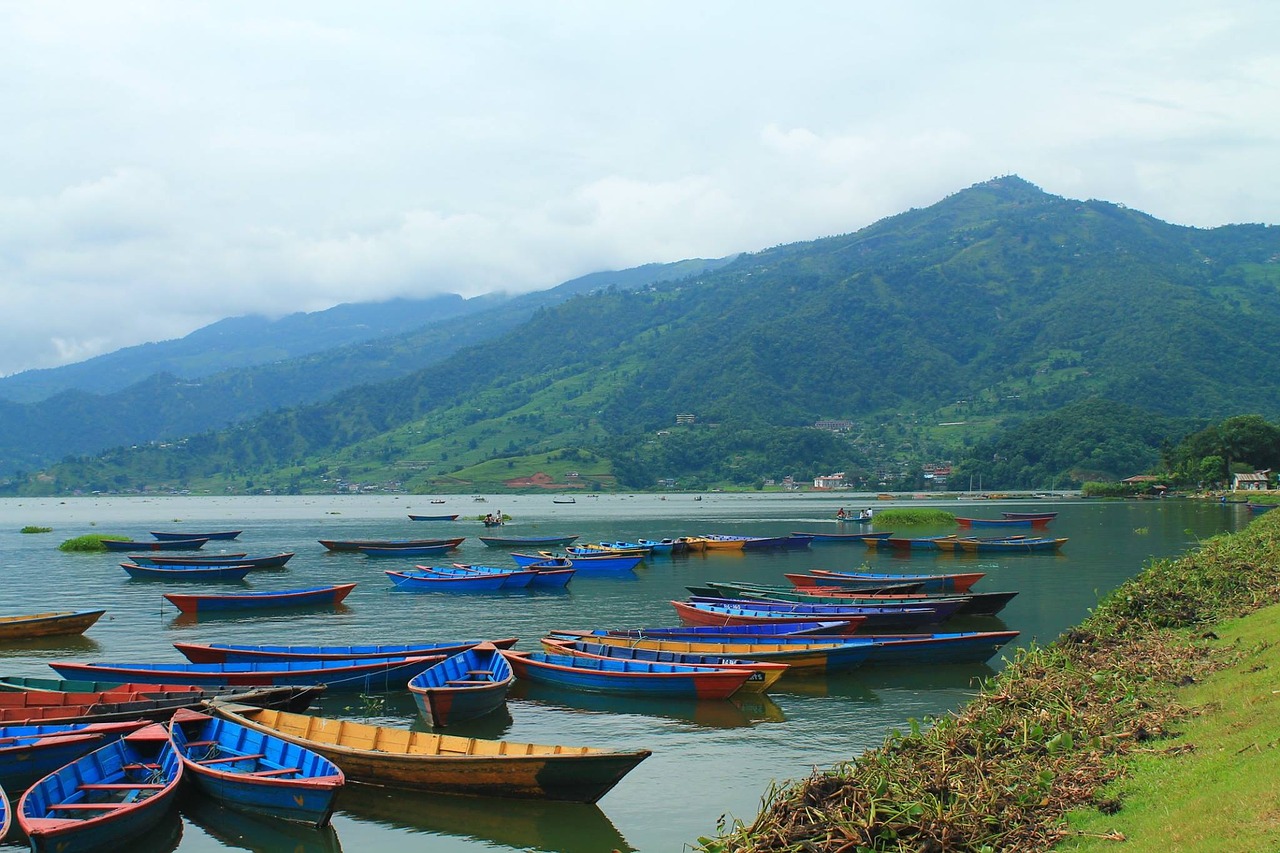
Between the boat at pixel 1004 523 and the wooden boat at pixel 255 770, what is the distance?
3329 inches

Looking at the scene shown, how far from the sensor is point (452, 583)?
5169 centimetres

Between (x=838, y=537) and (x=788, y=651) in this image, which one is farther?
(x=838, y=537)

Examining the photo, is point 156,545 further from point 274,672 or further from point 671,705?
point 671,705

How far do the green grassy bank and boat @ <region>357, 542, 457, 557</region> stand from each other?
56286mm

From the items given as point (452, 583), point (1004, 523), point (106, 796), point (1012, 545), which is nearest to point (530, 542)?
point (452, 583)

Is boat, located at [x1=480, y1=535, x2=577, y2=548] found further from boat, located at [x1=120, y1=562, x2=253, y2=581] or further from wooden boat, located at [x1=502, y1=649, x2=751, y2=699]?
wooden boat, located at [x1=502, y1=649, x2=751, y2=699]

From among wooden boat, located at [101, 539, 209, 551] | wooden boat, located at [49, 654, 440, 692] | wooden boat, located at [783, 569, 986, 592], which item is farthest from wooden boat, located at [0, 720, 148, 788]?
wooden boat, located at [101, 539, 209, 551]

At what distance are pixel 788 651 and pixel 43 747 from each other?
58.1 feet

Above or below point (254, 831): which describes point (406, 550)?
below

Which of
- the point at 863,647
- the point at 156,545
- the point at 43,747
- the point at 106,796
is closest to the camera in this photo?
the point at 106,796

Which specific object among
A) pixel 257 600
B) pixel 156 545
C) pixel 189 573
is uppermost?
pixel 257 600

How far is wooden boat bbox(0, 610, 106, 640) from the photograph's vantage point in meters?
37.3

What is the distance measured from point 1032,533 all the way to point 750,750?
71.8m

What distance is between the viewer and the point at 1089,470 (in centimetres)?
18088
